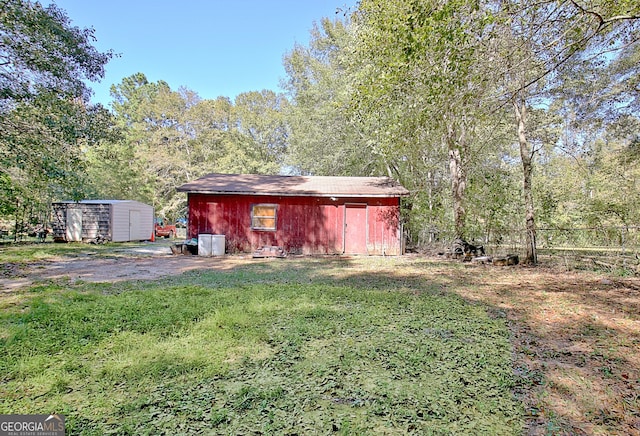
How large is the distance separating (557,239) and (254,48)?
18.5 metres

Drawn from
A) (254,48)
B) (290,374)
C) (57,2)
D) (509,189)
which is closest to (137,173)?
(254,48)

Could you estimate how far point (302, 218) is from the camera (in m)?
12.4

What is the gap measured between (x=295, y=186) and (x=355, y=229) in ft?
9.73

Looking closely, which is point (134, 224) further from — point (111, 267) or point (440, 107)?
point (440, 107)

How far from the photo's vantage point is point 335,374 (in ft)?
9.23

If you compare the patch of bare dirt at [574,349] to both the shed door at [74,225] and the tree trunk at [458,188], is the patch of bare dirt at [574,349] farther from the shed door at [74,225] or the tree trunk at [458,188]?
the shed door at [74,225]

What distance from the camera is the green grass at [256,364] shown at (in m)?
2.19

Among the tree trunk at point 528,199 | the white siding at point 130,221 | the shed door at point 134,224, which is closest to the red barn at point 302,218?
the tree trunk at point 528,199

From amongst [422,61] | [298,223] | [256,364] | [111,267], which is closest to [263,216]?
[298,223]

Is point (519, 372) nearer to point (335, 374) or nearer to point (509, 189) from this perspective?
point (335, 374)

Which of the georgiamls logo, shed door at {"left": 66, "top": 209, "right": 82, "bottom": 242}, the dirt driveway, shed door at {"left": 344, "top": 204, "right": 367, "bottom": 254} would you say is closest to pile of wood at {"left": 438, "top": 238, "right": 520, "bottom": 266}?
shed door at {"left": 344, "top": 204, "right": 367, "bottom": 254}

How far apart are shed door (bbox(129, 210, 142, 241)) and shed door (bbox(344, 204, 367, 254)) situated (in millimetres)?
12377

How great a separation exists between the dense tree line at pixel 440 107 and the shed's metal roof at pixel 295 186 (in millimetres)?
1492

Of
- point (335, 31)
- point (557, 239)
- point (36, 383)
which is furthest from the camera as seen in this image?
point (335, 31)
